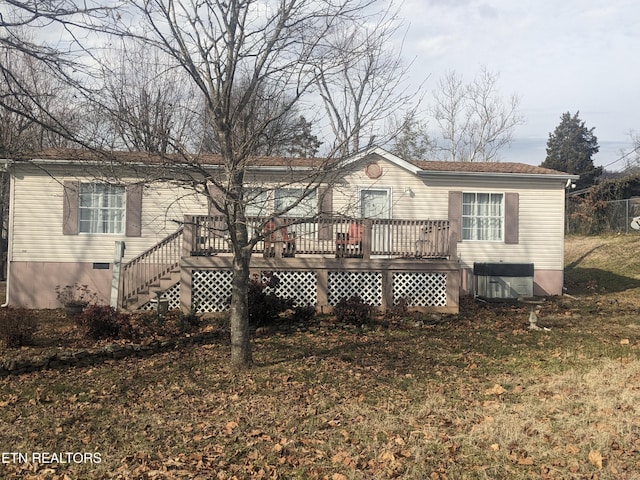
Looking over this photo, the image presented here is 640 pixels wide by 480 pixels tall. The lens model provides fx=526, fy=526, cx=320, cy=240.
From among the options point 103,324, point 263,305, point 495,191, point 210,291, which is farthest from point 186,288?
point 495,191

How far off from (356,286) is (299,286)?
4.01 feet

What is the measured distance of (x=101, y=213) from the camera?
1300cm

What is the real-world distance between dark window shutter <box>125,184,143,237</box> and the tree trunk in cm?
691

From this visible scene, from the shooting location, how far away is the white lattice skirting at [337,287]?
1080 centimetres

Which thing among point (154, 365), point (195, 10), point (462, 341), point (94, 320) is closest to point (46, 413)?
point (154, 365)

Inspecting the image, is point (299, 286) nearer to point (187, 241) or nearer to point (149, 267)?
point (187, 241)

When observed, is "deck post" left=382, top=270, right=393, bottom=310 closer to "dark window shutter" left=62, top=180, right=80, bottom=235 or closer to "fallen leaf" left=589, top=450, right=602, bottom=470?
"fallen leaf" left=589, top=450, right=602, bottom=470

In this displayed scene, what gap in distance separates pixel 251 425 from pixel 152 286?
6.53 m

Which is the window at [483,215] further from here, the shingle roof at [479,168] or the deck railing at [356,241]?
the deck railing at [356,241]

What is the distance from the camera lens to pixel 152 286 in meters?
10.9

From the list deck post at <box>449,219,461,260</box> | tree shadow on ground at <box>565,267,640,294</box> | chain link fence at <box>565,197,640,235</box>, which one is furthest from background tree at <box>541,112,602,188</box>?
deck post at <box>449,219,461,260</box>

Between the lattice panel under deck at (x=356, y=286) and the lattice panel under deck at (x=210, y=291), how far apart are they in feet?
7.24

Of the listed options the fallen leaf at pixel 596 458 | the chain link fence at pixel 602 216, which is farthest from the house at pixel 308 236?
the chain link fence at pixel 602 216

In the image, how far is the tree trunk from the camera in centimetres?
688
